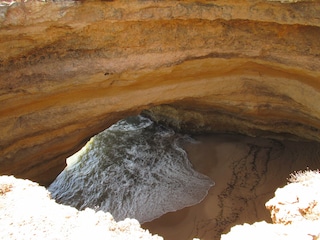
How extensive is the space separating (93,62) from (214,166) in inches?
135

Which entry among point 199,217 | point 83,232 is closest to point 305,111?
point 199,217

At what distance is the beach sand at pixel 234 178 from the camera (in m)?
6.16

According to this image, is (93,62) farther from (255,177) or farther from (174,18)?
(255,177)

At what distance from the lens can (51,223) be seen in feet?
9.96

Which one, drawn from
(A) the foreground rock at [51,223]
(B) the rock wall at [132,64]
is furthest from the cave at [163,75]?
(A) the foreground rock at [51,223]

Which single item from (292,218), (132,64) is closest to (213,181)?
(132,64)

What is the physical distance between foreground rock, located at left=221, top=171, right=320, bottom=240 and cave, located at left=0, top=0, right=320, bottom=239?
9.40 feet

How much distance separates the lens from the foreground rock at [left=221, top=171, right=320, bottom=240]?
2.83 m

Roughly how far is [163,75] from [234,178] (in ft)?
8.29

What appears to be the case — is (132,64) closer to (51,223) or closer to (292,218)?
(51,223)

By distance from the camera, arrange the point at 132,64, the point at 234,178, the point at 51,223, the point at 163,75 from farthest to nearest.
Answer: the point at 234,178 < the point at 163,75 < the point at 132,64 < the point at 51,223

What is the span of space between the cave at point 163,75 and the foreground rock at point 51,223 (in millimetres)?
2584

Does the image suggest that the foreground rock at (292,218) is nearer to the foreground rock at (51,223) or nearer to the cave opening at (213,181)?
the foreground rock at (51,223)

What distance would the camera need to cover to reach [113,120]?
690 cm
